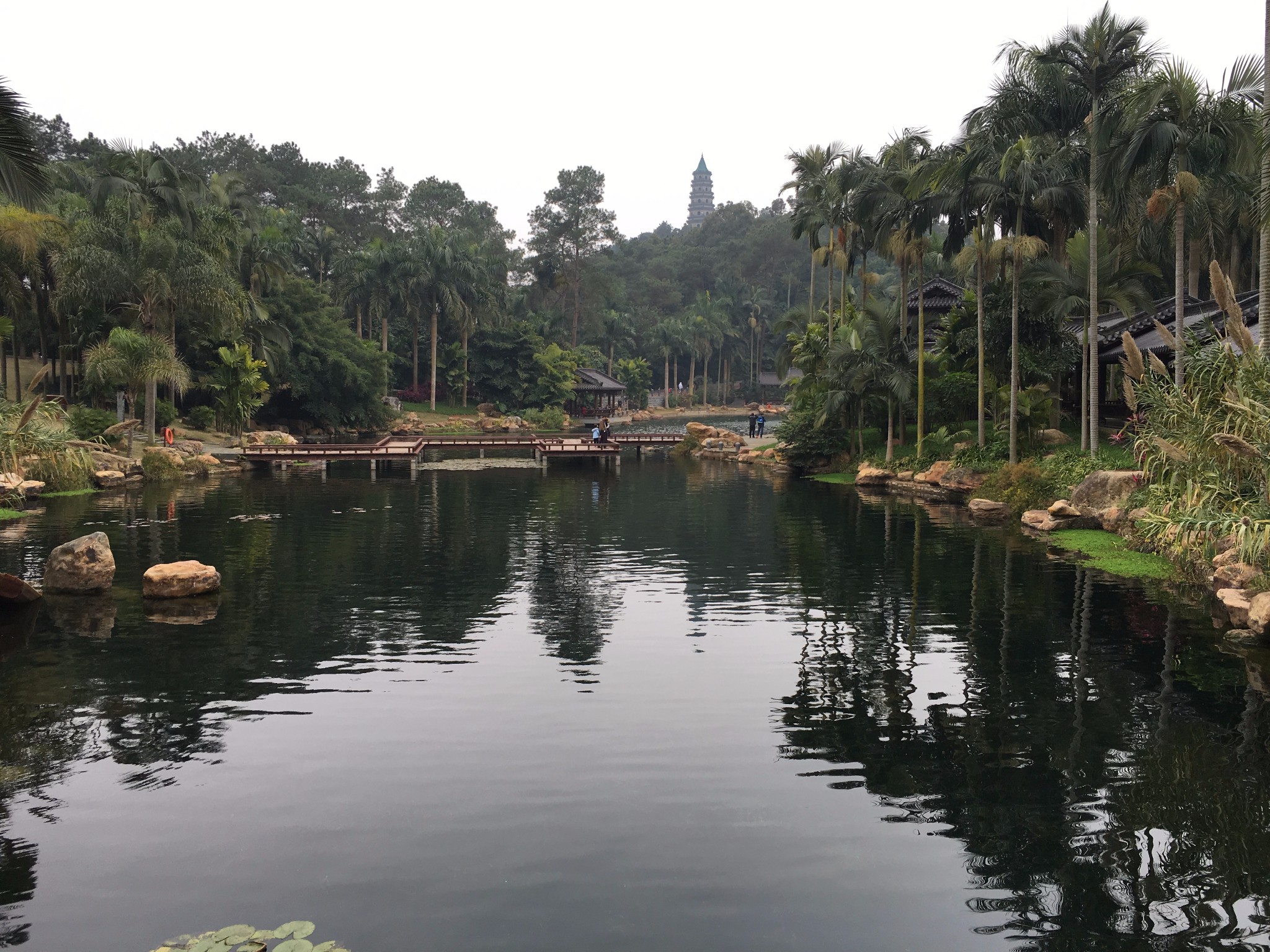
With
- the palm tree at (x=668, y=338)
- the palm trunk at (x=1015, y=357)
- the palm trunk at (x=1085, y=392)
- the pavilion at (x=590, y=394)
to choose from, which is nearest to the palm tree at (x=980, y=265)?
the palm trunk at (x=1015, y=357)

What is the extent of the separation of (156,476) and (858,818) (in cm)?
4025

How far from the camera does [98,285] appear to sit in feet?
157

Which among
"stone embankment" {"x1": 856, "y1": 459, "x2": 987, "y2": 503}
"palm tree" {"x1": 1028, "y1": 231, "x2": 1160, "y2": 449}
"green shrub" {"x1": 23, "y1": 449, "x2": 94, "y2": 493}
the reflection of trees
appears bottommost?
the reflection of trees

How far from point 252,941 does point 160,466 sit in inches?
1592

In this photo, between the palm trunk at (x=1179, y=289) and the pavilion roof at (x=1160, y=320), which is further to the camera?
the pavilion roof at (x=1160, y=320)

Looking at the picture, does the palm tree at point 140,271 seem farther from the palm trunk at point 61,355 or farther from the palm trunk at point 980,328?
the palm trunk at point 980,328

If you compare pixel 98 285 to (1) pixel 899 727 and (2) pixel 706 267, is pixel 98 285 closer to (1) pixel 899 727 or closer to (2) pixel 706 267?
(1) pixel 899 727

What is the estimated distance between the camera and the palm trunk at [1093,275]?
103 ft

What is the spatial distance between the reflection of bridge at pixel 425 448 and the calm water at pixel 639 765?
98.0ft

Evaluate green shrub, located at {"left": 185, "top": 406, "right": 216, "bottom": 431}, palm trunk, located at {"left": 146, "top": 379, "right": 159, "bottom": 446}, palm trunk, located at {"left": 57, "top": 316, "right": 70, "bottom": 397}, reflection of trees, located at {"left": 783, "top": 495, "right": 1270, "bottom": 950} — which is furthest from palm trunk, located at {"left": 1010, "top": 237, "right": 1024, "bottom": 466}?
palm trunk, located at {"left": 57, "top": 316, "right": 70, "bottom": 397}

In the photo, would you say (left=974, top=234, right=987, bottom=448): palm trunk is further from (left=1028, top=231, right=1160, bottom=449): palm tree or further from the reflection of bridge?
the reflection of bridge

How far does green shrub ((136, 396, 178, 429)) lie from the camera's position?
52469mm

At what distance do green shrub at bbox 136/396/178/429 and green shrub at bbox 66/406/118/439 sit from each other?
5001mm

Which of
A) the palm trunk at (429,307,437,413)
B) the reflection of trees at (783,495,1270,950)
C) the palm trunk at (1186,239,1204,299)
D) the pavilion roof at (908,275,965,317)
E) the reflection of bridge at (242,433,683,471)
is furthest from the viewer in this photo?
the palm trunk at (429,307,437,413)
